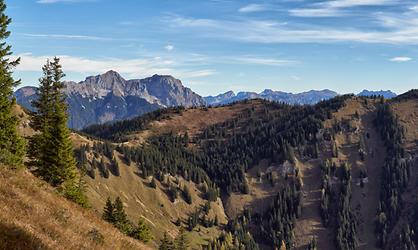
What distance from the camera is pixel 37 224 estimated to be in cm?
1919

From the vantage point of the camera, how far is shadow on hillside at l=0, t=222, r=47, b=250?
14.4 metres

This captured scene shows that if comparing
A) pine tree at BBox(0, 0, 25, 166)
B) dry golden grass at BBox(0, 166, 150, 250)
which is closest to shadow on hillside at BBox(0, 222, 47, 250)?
dry golden grass at BBox(0, 166, 150, 250)

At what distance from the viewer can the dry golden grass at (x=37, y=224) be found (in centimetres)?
1593

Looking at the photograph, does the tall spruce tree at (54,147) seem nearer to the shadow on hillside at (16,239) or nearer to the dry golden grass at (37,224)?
the dry golden grass at (37,224)

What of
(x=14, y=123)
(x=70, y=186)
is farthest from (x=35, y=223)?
(x=70, y=186)

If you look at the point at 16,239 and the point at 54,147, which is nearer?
the point at 16,239

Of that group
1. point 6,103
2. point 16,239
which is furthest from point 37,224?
point 6,103

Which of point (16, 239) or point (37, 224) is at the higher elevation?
point (16, 239)

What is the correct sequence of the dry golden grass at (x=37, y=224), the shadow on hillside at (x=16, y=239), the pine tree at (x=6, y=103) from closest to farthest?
the shadow on hillside at (x=16, y=239) < the dry golden grass at (x=37, y=224) < the pine tree at (x=6, y=103)

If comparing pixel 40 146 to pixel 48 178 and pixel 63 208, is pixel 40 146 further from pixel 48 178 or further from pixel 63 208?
pixel 63 208

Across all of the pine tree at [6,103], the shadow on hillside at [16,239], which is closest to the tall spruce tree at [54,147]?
the pine tree at [6,103]

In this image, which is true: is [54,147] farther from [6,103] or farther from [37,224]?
[37,224]

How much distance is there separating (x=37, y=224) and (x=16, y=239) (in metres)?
4.18

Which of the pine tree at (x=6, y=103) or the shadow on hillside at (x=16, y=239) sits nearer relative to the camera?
the shadow on hillside at (x=16, y=239)
